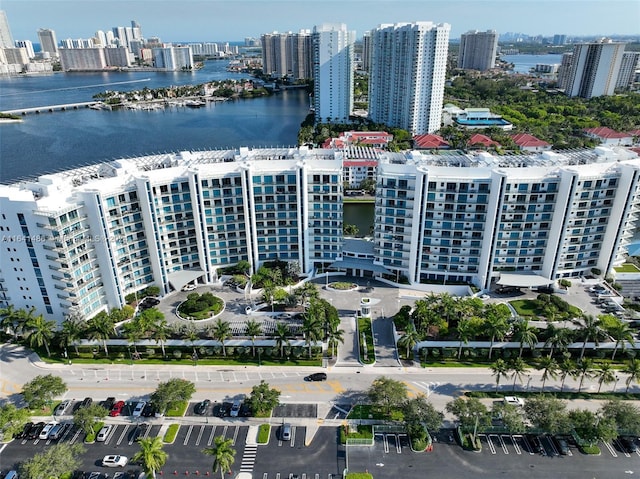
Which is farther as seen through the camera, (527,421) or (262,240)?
(262,240)

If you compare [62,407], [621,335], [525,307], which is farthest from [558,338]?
[62,407]

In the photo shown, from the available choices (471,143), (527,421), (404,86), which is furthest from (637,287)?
(404,86)

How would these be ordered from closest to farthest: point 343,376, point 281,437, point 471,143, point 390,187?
point 281,437 < point 343,376 < point 390,187 < point 471,143

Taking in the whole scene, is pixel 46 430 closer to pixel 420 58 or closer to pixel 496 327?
pixel 496 327

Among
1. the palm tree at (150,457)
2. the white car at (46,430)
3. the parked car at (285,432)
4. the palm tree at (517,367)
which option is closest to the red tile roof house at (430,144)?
the palm tree at (517,367)

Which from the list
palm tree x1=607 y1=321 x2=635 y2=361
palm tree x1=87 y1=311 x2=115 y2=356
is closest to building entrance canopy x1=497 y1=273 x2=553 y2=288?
palm tree x1=607 y1=321 x2=635 y2=361

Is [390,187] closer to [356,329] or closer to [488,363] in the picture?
[356,329]
